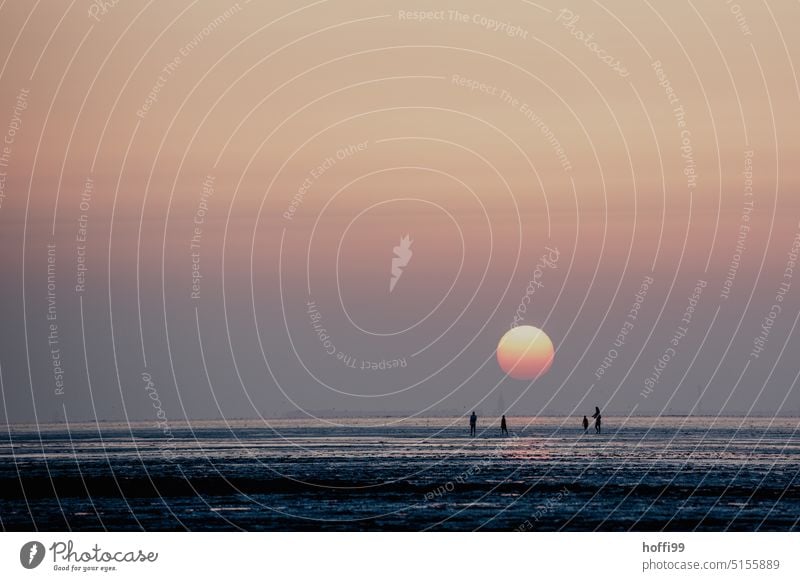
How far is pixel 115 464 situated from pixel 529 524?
3164 cm
